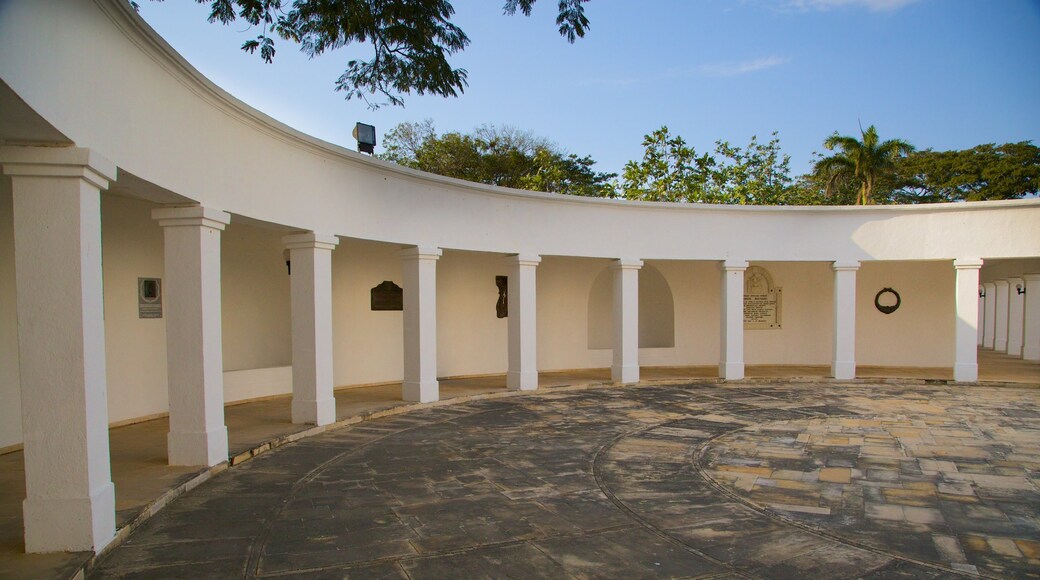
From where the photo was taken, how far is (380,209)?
10.9 metres

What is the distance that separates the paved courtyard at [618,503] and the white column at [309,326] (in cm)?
51

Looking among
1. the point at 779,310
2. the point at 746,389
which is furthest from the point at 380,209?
the point at 779,310

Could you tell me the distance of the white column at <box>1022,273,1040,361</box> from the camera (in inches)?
736

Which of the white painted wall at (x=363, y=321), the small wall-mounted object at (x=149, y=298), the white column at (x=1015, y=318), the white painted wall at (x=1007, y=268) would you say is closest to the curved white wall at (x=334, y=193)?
the white painted wall at (x=363, y=321)

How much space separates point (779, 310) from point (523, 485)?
1385cm

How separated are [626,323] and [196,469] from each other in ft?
33.0

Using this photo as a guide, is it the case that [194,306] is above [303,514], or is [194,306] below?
above

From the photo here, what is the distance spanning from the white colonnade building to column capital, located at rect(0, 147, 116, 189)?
0.02 metres

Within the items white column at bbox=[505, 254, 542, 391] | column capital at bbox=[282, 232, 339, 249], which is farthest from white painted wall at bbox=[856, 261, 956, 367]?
column capital at bbox=[282, 232, 339, 249]

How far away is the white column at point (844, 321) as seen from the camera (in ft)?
51.4

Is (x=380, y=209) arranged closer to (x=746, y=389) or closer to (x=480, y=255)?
(x=480, y=255)

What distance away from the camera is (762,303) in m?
18.6

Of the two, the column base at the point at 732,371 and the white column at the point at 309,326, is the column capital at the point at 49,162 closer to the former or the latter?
the white column at the point at 309,326

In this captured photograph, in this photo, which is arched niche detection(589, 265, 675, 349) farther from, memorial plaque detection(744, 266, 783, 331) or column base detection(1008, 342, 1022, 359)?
column base detection(1008, 342, 1022, 359)
